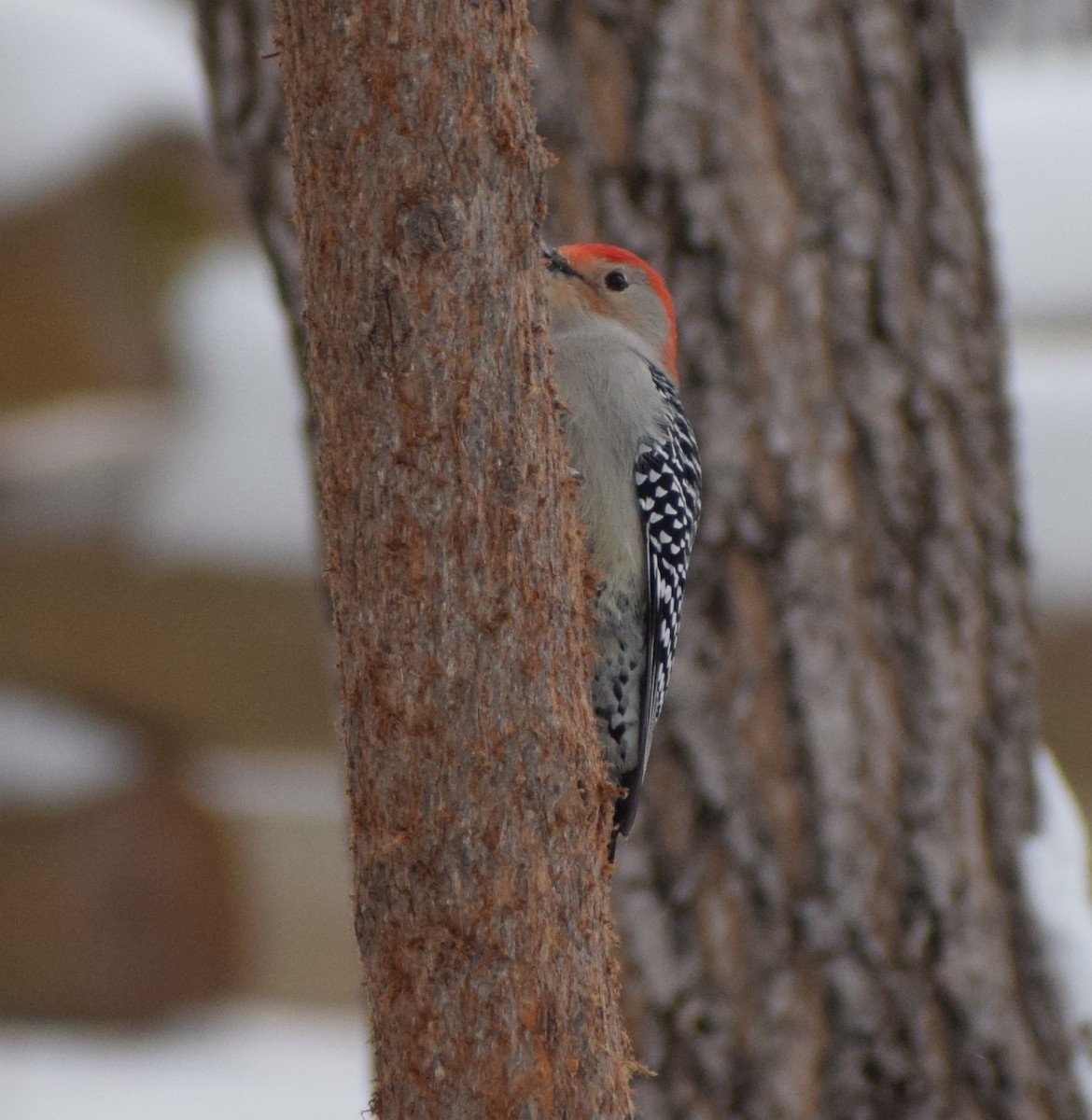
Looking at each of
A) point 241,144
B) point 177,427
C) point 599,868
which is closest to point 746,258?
point 241,144

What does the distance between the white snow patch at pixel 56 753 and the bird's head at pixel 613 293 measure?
234 inches

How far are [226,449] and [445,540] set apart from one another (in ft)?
19.0

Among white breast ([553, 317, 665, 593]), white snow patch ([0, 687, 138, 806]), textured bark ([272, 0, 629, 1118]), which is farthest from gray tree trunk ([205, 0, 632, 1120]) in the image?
white snow patch ([0, 687, 138, 806])

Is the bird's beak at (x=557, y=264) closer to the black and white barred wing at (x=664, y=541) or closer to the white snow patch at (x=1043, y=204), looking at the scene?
the black and white barred wing at (x=664, y=541)

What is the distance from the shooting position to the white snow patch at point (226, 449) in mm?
7582

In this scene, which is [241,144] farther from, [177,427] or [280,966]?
[280,966]

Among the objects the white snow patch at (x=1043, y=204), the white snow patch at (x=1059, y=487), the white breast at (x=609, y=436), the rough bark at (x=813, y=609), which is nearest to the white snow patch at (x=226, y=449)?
the white snow patch at (x=1059, y=487)

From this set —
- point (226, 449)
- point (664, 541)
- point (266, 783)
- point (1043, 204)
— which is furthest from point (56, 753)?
point (664, 541)

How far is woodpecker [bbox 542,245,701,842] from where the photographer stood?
10.9 ft

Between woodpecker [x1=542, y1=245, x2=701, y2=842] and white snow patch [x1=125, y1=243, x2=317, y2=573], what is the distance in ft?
13.8

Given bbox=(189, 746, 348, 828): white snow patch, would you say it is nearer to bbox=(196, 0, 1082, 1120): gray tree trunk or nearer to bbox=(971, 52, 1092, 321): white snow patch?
bbox=(971, 52, 1092, 321): white snow patch

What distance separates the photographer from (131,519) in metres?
7.82

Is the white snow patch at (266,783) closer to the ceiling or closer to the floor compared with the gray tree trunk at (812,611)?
closer to the floor

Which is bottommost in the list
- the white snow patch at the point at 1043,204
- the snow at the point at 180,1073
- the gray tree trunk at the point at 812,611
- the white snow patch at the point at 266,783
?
the snow at the point at 180,1073
